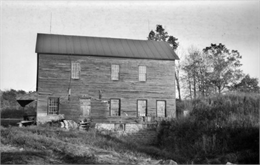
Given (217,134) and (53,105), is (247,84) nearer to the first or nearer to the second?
(217,134)

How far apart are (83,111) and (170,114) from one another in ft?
25.6

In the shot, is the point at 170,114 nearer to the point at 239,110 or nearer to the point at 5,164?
the point at 239,110

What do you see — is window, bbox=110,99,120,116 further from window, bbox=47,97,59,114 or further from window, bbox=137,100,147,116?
window, bbox=47,97,59,114

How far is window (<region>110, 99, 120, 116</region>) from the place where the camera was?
34.2 m

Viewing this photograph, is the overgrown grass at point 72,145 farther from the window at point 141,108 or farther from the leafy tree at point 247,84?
the leafy tree at point 247,84

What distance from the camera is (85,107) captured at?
33562mm

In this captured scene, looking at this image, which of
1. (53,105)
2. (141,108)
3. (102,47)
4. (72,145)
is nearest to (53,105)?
(53,105)

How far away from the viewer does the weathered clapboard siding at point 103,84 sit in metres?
33.0

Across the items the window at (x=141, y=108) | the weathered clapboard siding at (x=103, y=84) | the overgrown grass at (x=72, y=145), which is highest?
the weathered clapboard siding at (x=103, y=84)

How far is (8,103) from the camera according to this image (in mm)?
51188

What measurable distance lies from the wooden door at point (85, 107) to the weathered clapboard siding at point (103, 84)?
0.30 m

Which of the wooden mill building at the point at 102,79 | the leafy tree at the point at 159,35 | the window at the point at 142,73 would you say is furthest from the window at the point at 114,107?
the leafy tree at the point at 159,35

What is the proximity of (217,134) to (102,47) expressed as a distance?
13.4 m

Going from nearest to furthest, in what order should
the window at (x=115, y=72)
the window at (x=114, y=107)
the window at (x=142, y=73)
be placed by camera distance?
the window at (x=114, y=107), the window at (x=115, y=72), the window at (x=142, y=73)
